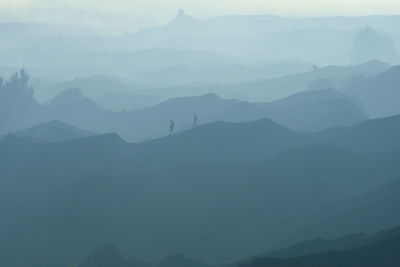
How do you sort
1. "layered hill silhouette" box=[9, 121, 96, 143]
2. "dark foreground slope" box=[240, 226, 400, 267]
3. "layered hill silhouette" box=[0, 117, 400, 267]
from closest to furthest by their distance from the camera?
"dark foreground slope" box=[240, 226, 400, 267] < "layered hill silhouette" box=[0, 117, 400, 267] < "layered hill silhouette" box=[9, 121, 96, 143]

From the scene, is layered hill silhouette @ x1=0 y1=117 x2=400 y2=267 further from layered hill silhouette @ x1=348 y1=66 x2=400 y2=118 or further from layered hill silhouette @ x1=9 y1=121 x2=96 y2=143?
layered hill silhouette @ x1=348 y1=66 x2=400 y2=118

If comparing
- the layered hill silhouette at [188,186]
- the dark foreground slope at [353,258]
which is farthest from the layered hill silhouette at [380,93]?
the dark foreground slope at [353,258]

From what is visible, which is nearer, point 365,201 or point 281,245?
point 281,245

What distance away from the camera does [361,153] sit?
96938 mm

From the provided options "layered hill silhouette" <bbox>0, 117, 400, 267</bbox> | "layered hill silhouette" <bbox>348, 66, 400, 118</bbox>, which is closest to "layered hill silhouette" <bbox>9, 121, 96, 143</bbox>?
"layered hill silhouette" <bbox>0, 117, 400, 267</bbox>

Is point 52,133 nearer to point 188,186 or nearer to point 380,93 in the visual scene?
point 188,186

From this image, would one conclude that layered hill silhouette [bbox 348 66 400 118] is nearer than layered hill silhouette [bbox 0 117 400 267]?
No

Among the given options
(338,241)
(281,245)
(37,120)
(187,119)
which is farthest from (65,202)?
(37,120)

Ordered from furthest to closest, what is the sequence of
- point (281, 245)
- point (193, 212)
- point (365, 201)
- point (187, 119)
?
point (187, 119) < point (193, 212) < point (365, 201) < point (281, 245)

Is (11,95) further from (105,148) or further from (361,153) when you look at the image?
(361,153)

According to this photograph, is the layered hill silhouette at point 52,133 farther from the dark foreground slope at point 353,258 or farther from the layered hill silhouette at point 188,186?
the dark foreground slope at point 353,258

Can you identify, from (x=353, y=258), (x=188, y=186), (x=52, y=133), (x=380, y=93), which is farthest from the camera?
(x=380, y=93)

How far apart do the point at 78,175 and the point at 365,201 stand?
183 ft

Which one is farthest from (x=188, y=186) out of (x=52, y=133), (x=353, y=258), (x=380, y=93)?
(x=380, y=93)
